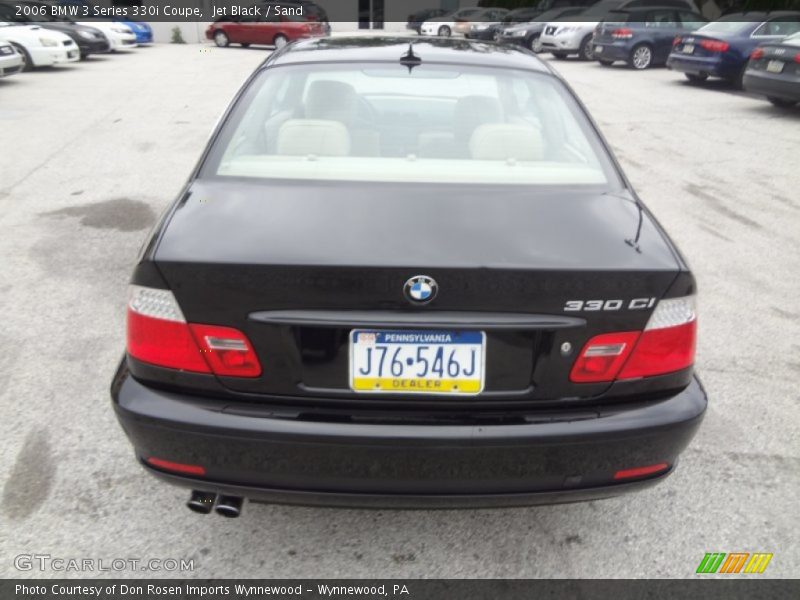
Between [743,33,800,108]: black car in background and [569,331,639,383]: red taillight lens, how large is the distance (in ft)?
34.7

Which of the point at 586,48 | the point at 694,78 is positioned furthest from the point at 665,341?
the point at 586,48

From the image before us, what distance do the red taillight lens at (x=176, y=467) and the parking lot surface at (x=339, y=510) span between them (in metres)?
0.47

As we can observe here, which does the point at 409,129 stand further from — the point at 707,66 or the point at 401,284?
the point at 707,66

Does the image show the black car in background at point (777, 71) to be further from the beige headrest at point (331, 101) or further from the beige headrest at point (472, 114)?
the beige headrest at point (331, 101)

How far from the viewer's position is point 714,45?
45.0 ft

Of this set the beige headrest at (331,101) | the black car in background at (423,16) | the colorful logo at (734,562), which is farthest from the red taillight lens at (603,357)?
the black car in background at (423,16)

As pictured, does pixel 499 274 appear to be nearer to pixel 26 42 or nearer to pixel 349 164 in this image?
pixel 349 164

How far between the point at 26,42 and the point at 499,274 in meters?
16.5

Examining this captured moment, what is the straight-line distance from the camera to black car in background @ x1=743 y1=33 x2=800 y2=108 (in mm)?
10562

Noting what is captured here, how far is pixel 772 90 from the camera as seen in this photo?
11.0 meters

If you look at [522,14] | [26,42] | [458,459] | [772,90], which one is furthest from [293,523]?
[522,14]

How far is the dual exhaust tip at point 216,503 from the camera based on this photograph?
7.01 feet

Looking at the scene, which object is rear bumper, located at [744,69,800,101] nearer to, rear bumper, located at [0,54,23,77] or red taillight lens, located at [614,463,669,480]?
red taillight lens, located at [614,463,669,480]

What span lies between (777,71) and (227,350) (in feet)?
37.5
